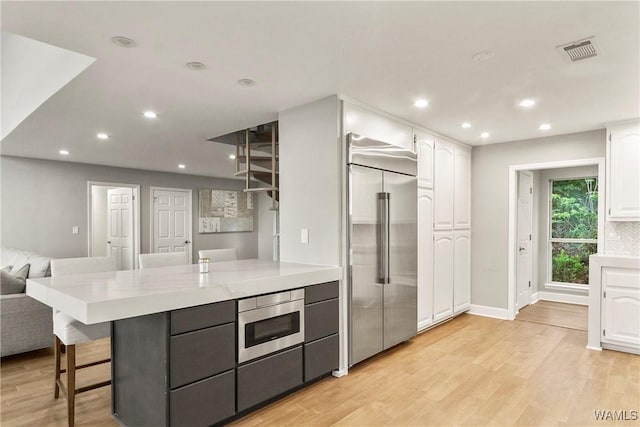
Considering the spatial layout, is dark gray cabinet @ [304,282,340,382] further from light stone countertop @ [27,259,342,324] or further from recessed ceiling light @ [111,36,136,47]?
recessed ceiling light @ [111,36,136,47]

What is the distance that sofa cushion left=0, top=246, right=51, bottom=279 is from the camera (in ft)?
12.9

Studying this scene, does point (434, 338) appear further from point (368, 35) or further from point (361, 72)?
point (368, 35)

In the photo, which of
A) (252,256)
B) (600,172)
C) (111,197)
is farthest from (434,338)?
(111,197)

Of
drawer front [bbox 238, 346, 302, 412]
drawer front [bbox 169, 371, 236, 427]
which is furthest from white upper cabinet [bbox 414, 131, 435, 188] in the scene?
drawer front [bbox 169, 371, 236, 427]

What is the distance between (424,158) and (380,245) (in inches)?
56.0

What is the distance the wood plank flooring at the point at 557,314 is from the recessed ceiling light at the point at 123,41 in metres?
5.23

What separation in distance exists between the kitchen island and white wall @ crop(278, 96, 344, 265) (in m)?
0.43

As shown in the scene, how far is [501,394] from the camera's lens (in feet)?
9.22

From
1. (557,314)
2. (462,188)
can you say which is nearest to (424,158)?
(462,188)

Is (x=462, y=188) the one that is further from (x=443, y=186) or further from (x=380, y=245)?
(x=380, y=245)

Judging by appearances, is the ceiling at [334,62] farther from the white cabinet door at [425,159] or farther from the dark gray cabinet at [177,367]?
the dark gray cabinet at [177,367]

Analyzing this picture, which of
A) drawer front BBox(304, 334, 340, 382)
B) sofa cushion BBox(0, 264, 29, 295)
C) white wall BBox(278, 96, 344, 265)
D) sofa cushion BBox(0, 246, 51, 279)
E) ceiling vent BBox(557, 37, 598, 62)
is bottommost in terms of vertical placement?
drawer front BBox(304, 334, 340, 382)

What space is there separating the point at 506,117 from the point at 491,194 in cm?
151

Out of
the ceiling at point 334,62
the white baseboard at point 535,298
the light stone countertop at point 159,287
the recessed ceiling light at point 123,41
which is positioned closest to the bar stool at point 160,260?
the light stone countertop at point 159,287
